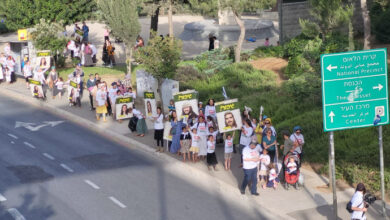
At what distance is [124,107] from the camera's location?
24344mm

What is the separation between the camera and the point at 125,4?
28.7 meters

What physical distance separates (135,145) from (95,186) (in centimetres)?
442

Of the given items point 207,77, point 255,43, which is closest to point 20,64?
point 207,77

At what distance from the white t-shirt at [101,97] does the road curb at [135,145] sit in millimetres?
868

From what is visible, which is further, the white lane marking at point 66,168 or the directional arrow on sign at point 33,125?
the directional arrow on sign at point 33,125

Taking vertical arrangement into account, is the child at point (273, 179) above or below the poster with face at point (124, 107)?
below

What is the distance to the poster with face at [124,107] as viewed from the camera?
2420cm

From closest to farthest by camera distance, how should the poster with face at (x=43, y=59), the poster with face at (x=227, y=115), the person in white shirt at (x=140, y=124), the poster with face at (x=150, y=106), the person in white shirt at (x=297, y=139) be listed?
the person in white shirt at (x=297, y=139), the poster with face at (x=227, y=115), the person in white shirt at (x=140, y=124), the poster with face at (x=150, y=106), the poster with face at (x=43, y=59)

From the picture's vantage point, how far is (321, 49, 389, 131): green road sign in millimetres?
13641

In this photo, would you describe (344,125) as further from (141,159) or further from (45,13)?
(45,13)

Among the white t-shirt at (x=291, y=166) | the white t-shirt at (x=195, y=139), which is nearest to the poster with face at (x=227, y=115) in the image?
the white t-shirt at (x=195, y=139)

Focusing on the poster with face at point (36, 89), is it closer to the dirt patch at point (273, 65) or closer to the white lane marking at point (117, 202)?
the dirt patch at point (273, 65)

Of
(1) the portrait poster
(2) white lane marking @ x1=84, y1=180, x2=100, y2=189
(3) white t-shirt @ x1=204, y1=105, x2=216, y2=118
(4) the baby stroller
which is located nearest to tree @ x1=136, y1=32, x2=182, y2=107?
(3) white t-shirt @ x1=204, y1=105, x2=216, y2=118

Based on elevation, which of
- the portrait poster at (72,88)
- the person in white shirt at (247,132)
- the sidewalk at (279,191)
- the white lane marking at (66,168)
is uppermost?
the portrait poster at (72,88)
